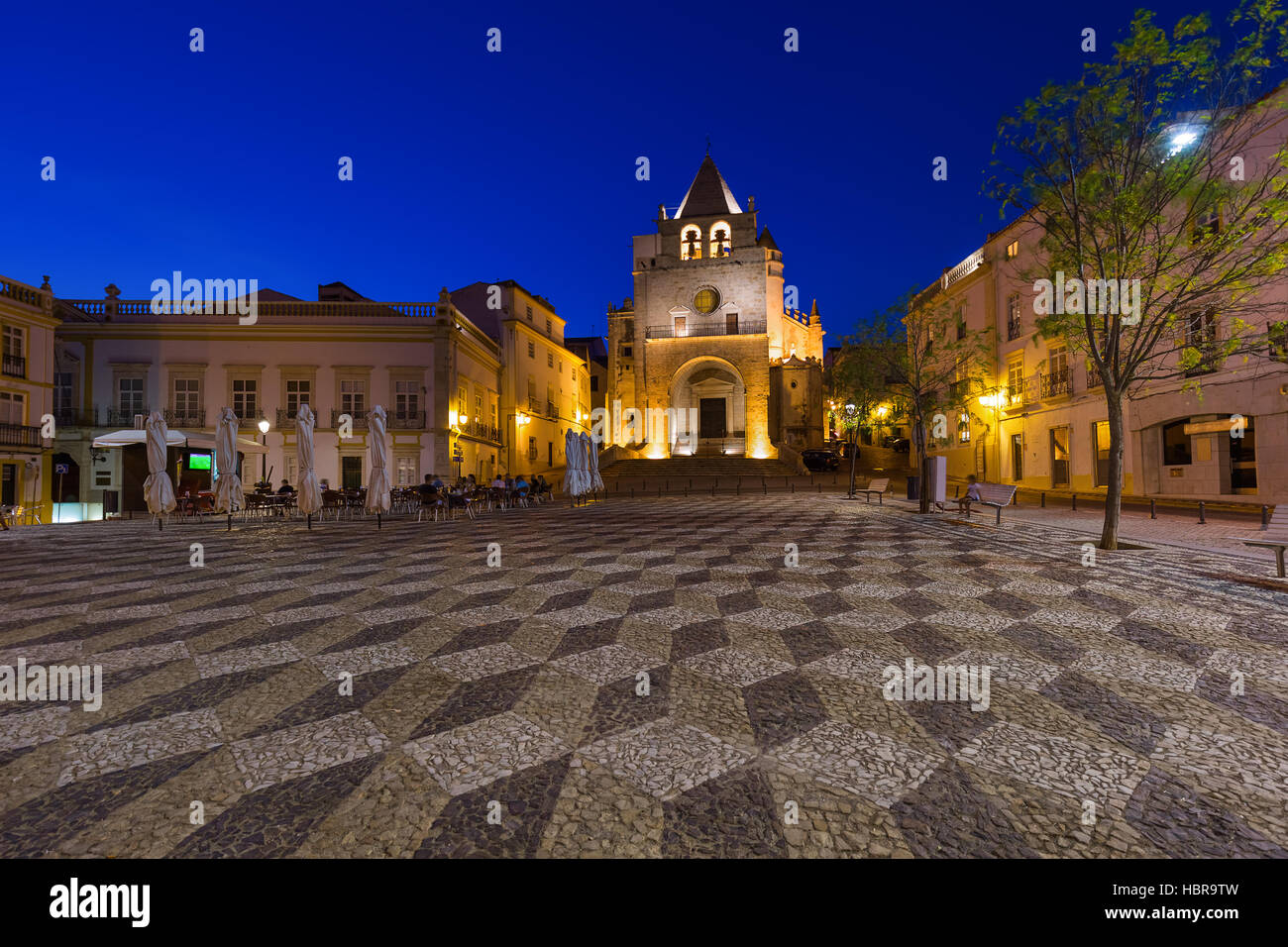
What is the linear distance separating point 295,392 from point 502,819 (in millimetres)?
29158

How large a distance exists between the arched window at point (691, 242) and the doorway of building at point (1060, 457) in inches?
1199

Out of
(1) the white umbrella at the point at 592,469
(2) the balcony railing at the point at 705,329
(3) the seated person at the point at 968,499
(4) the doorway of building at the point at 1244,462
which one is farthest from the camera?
(2) the balcony railing at the point at 705,329

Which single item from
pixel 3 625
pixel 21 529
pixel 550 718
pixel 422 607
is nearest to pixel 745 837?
pixel 550 718

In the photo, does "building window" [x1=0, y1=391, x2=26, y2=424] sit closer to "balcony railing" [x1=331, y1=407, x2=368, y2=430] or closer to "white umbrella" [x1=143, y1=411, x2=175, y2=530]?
"balcony railing" [x1=331, y1=407, x2=368, y2=430]

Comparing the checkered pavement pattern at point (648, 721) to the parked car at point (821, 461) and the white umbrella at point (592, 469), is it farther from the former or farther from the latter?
the parked car at point (821, 461)

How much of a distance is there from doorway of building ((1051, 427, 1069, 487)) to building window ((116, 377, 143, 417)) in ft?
124

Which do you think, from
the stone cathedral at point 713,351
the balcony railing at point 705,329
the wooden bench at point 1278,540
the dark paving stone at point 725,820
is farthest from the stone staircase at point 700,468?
the dark paving stone at point 725,820

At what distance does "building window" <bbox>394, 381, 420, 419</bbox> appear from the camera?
1071 inches

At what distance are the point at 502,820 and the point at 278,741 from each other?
4.47 ft

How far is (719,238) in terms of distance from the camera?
47156mm

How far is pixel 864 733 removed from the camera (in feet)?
9.44

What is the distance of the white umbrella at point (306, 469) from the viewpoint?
13492 mm
